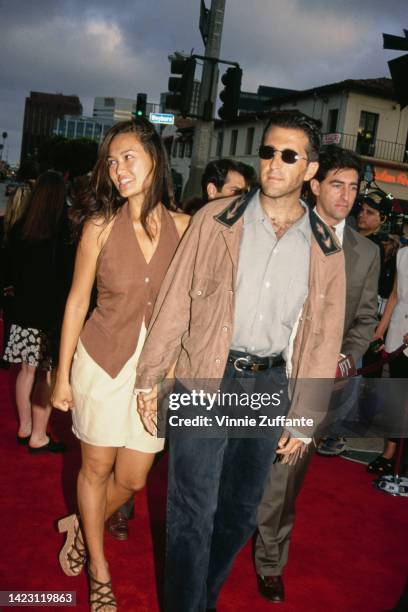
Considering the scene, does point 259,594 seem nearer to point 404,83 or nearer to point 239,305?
point 239,305

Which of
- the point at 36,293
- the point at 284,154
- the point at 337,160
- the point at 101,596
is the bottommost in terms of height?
the point at 101,596

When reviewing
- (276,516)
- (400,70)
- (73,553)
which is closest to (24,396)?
(73,553)

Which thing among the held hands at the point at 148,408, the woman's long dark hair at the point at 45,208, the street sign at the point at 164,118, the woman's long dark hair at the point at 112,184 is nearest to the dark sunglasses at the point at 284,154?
the woman's long dark hair at the point at 112,184

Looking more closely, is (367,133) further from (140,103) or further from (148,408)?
(148,408)

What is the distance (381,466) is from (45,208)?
11.3 ft

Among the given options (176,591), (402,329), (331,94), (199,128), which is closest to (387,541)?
(402,329)

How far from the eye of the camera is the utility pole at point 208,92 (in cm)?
941

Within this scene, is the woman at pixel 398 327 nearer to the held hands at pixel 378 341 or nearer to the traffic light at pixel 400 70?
the held hands at pixel 378 341

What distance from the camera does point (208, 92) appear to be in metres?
9.40

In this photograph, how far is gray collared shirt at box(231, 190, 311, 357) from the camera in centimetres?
241

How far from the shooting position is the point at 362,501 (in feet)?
14.3

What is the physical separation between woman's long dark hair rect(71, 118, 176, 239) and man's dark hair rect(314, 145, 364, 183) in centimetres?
103

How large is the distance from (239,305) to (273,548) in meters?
1.52

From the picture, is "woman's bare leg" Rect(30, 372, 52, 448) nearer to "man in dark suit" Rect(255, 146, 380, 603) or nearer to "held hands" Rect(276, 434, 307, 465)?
"man in dark suit" Rect(255, 146, 380, 603)
